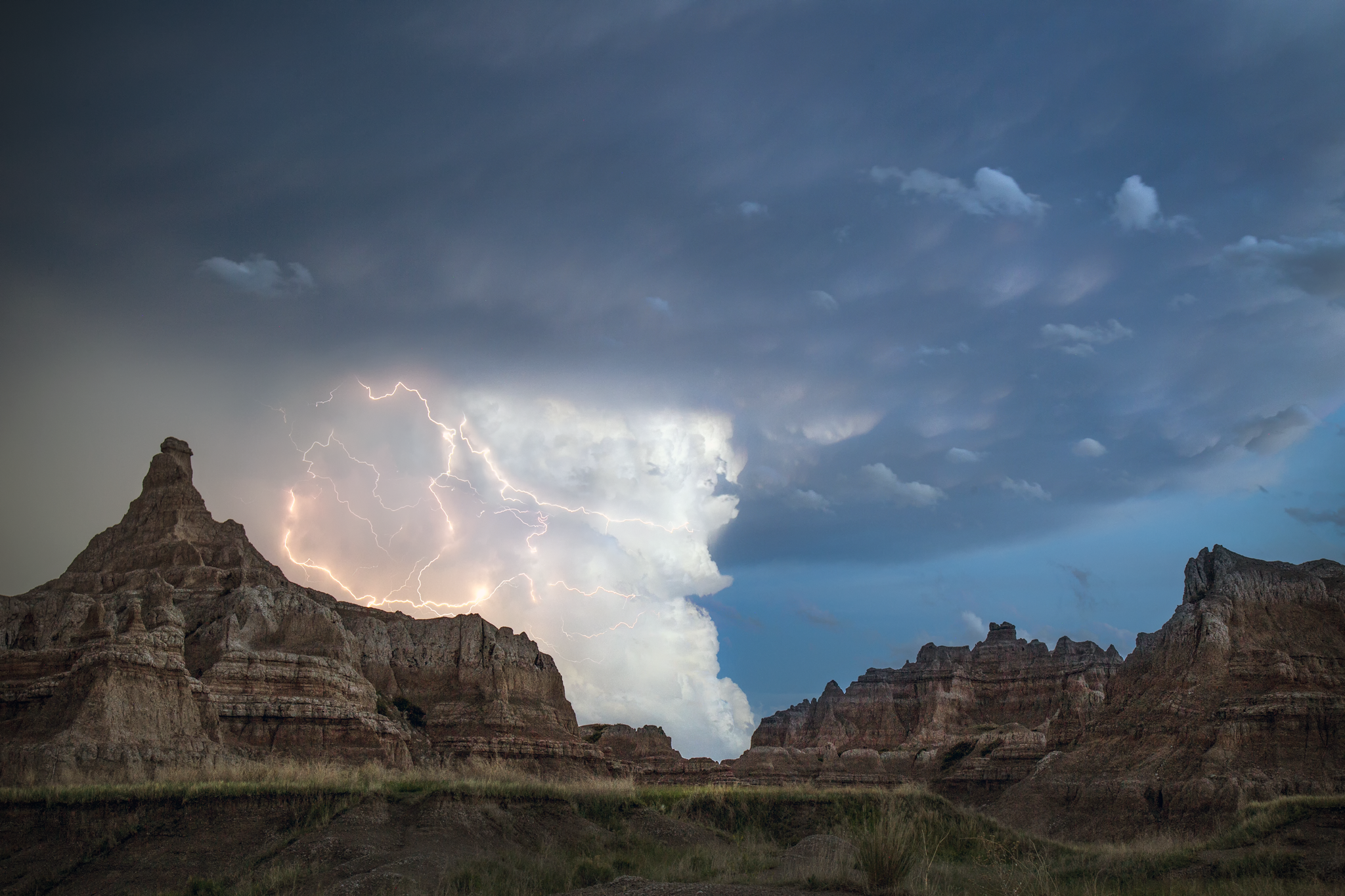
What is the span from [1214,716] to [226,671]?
62.1m

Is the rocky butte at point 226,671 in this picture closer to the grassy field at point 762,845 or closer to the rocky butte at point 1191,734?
the grassy field at point 762,845

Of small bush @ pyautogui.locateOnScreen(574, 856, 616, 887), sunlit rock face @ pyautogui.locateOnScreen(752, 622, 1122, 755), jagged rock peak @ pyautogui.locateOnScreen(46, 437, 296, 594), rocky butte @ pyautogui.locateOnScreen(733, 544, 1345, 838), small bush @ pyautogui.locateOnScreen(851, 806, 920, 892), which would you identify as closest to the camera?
small bush @ pyautogui.locateOnScreen(851, 806, 920, 892)

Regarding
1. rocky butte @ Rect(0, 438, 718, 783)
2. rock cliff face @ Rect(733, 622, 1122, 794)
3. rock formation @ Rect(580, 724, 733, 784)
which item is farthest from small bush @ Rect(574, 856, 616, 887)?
rock cliff face @ Rect(733, 622, 1122, 794)

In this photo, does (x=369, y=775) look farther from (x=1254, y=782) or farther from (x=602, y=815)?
(x=1254, y=782)

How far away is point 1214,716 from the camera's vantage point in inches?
2301

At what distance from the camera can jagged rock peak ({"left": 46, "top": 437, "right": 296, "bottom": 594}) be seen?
196 feet

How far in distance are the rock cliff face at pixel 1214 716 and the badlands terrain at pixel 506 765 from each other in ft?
0.65

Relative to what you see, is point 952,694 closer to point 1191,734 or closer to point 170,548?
point 1191,734

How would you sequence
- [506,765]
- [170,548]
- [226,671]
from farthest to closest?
[170,548]
[506,765]
[226,671]

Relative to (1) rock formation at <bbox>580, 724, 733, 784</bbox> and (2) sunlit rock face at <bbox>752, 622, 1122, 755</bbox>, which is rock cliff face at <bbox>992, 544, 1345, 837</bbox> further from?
(2) sunlit rock face at <bbox>752, 622, 1122, 755</bbox>

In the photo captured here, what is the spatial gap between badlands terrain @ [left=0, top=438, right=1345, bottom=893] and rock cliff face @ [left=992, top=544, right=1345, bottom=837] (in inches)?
7.8

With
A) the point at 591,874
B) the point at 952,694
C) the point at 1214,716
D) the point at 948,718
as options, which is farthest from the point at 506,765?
the point at 952,694

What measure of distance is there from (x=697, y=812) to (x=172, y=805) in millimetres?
20066

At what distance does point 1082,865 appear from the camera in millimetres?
26312
